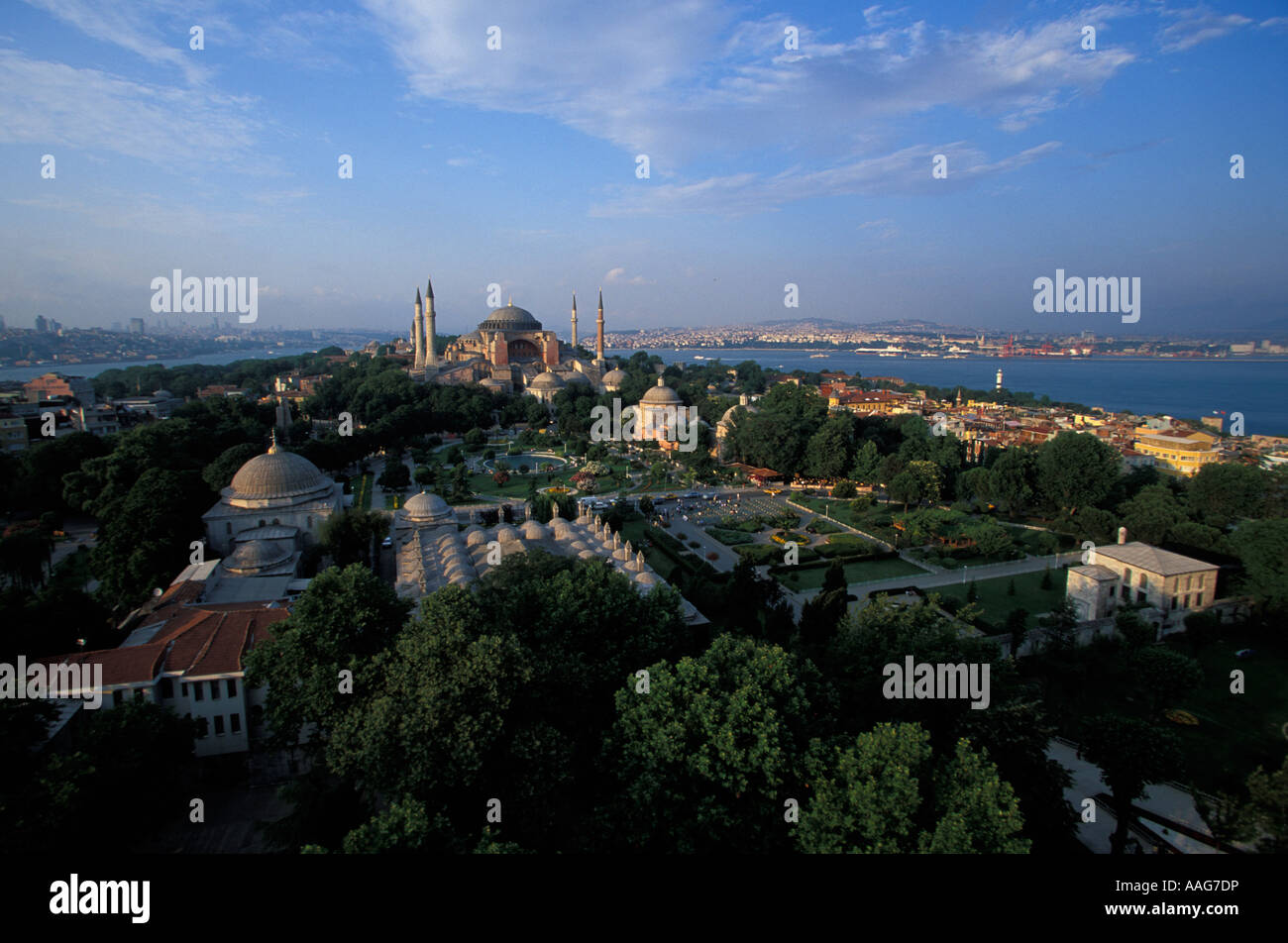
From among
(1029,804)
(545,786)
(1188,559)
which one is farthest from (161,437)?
(1188,559)

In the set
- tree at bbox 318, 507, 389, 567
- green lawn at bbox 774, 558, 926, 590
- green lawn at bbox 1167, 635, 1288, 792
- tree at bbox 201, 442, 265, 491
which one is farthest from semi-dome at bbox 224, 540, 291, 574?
green lawn at bbox 1167, 635, 1288, 792

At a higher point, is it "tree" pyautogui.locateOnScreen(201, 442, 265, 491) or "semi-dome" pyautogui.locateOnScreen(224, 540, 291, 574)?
"tree" pyautogui.locateOnScreen(201, 442, 265, 491)

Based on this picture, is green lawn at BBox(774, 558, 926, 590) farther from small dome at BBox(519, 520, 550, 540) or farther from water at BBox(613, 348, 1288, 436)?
water at BBox(613, 348, 1288, 436)

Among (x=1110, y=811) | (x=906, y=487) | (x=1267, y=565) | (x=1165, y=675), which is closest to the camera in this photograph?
(x=1110, y=811)

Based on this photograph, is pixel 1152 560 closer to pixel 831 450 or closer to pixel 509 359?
pixel 831 450

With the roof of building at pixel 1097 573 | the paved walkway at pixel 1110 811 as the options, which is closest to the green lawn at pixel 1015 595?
the roof of building at pixel 1097 573

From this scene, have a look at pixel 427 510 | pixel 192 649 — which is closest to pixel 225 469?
pixel 427 510
